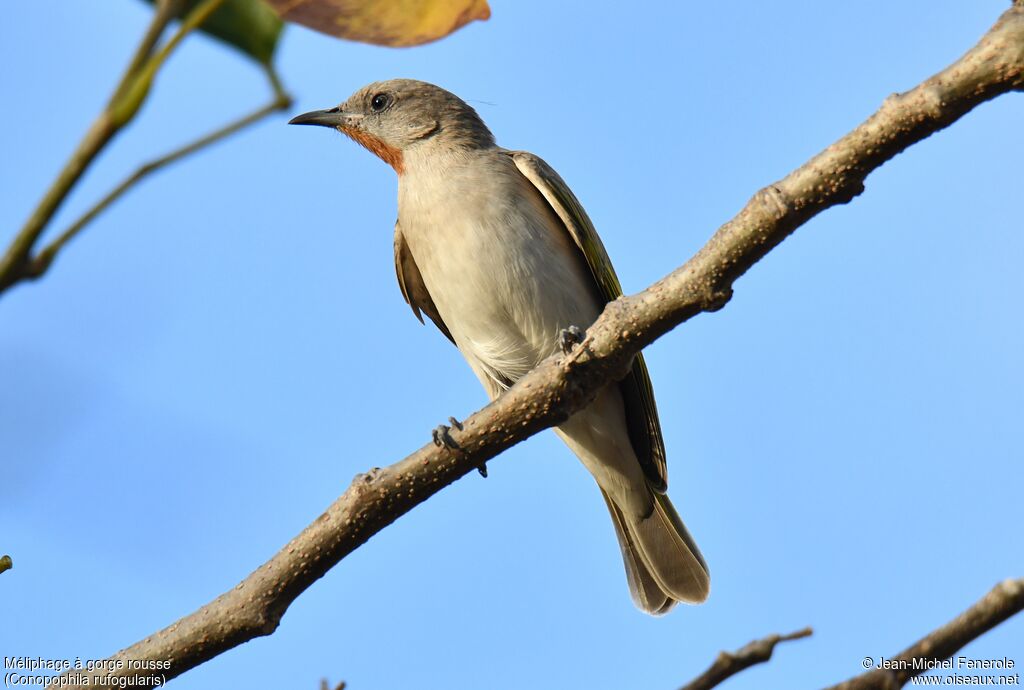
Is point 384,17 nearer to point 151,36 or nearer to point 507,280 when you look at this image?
point 151,36

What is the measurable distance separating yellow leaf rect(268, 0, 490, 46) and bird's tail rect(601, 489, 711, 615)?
714 centimetres

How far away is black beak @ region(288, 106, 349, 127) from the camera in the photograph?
29.3 ft

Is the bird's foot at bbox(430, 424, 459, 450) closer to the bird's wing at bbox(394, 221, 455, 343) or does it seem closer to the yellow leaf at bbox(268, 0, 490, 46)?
the yellow leaf at bbox(268, 0, 490, 46)

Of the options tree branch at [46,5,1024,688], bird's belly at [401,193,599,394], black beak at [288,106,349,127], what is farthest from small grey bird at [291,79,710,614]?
tree branch at [46,5,1024,688]

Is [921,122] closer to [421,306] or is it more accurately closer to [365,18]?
[365,18]

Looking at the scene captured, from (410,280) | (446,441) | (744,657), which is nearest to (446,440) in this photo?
(446,441)

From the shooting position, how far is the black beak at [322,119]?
29.3 feet

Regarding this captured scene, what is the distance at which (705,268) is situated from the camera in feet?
11.6

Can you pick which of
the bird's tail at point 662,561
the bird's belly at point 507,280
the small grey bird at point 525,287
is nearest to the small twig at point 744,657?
the small grey bird at point 525,287

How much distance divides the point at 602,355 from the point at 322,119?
222 inches

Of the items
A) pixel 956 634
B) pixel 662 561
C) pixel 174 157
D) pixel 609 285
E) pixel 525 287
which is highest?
pixel 525 287

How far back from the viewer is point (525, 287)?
7.04m

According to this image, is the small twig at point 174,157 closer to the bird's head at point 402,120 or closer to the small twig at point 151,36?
the small twig at point 151,36

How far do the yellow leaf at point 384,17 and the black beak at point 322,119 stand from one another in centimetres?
820
